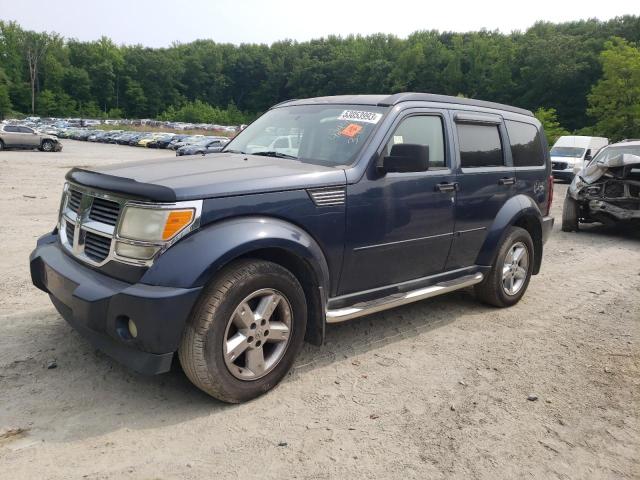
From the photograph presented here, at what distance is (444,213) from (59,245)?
2.99m

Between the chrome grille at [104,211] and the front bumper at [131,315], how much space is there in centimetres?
33

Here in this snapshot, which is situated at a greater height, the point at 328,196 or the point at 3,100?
the point at 3,100

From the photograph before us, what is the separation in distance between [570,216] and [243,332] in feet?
29.4

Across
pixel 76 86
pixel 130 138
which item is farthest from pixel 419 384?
pixel 76 86

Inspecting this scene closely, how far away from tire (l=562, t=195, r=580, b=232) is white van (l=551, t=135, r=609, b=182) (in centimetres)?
1228

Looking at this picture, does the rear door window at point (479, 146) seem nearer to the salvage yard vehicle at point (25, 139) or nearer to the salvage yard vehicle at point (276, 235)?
the salvage yard vehicle at point (276, 235)

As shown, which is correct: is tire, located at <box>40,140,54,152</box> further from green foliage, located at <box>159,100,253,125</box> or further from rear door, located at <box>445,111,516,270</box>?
green foliage, located at <box>159,100,253,125</box>

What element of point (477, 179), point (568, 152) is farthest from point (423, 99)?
point (568, 152)

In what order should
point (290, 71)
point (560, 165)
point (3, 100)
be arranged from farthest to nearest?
point (290, 71), point (3, 100), point (560, 165)

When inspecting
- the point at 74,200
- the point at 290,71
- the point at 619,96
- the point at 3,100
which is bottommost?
the point at 74,200

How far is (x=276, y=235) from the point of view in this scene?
10.7ft

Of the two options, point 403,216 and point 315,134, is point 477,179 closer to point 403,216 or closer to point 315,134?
point 403,216

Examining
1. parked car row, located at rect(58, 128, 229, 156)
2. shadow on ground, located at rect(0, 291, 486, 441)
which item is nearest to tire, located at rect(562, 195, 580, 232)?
shadow on ground, located at rect(0, 291, 486, 441)

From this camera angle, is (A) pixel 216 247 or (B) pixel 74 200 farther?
(B) pixel 74 200
